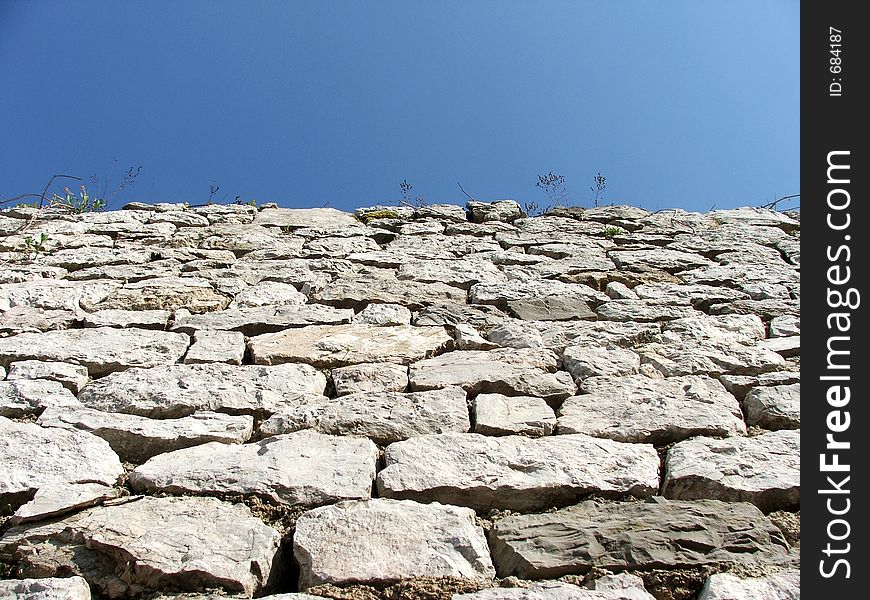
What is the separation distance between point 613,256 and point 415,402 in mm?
1913

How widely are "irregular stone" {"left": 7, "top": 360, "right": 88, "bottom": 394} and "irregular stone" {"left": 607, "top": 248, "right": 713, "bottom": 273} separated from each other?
2422 millimetres

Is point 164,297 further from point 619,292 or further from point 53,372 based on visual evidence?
point 619,292

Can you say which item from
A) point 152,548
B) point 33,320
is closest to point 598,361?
point 152,548

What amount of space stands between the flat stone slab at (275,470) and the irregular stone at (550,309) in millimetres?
1117

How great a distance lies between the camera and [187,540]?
156 cm

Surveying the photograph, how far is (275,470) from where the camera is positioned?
1.81m

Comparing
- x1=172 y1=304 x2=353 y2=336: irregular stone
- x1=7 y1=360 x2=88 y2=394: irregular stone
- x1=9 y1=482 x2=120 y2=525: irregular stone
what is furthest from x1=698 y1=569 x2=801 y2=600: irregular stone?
x1=7 y1=360 x2=88 y2=394: irregular stone

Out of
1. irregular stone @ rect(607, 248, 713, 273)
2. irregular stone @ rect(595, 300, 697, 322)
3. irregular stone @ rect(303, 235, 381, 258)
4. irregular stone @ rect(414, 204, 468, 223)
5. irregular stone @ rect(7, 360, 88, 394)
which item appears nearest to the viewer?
irregular stone @ rect(7, 360, 88, 394)

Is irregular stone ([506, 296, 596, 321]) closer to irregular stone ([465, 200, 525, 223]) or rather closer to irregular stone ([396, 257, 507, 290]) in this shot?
irregular stone ([396, 257, 507, 290])

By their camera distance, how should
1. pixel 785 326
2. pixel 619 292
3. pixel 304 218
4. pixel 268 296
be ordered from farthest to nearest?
1. pixel 304 218
2. pixel 619 292
3. pixel 268 296
4. pixel 785 326

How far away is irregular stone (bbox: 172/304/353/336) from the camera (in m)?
2.69

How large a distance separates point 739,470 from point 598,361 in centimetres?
68

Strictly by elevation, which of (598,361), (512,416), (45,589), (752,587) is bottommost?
(45,589)

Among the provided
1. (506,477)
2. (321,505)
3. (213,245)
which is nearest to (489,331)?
(506,477)
